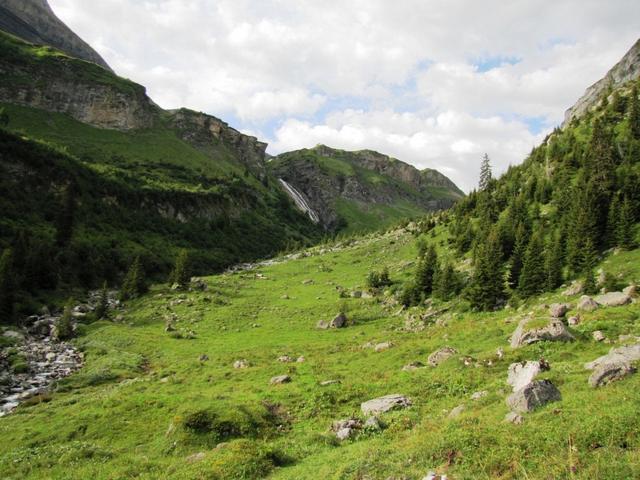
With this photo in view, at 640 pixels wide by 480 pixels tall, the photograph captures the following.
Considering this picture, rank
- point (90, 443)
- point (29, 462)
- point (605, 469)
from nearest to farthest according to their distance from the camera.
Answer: point (605, 469) < point (29, 462) < point (90, 443)

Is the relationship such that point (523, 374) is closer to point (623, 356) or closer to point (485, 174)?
point (623, 356)

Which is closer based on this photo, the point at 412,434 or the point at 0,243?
the point at 412,434

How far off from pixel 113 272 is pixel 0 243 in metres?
20.4

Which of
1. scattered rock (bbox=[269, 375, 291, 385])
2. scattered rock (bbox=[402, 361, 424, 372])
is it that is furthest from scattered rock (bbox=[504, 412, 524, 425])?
scattered rock (bbox=[269, 375, 291, 385])

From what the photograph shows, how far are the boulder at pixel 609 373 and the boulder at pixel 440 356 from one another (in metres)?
11.7

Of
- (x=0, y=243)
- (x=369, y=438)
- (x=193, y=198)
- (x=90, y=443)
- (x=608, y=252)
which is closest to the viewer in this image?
(x=369, y=438)

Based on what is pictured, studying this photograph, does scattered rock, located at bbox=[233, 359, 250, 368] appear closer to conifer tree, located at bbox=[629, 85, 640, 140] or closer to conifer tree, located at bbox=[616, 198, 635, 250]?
conifer tree, located at bbox=[616, 198, 635, 250]

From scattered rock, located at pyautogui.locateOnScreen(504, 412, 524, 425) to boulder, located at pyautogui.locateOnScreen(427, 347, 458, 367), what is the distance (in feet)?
41.9

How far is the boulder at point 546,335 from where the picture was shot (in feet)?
79.0

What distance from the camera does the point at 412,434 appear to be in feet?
53.3

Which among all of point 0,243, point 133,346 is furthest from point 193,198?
point 133,346

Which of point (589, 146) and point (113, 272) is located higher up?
point (589, 146)

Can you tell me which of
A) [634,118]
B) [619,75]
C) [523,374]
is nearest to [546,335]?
[523,374]

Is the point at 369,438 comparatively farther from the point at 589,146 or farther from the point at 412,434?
the point at 589,146
